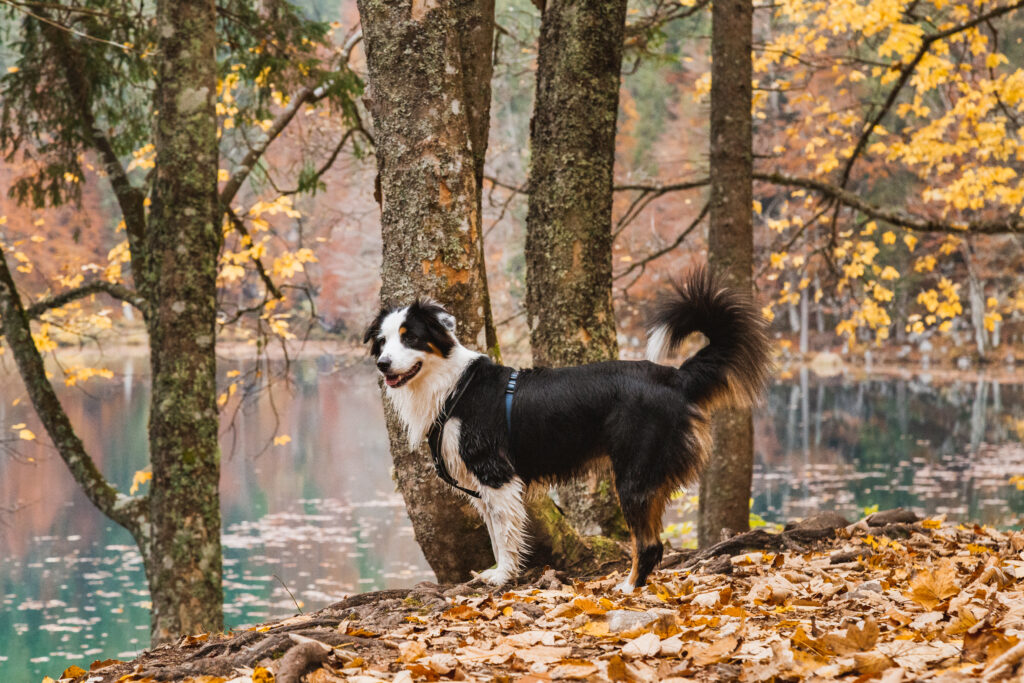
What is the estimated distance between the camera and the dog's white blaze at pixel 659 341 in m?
4.23

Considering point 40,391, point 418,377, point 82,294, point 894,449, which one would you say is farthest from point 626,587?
point 894,449

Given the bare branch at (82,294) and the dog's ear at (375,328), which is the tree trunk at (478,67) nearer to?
the dog's ear at (375,328)

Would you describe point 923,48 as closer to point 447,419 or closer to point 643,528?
point 643,528

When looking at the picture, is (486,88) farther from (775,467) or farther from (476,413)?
(775,467)

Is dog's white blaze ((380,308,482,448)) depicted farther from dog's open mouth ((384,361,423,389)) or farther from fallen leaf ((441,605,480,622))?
fallen leaf ((441,605,480,622))

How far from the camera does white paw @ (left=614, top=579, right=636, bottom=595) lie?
3.91 metres

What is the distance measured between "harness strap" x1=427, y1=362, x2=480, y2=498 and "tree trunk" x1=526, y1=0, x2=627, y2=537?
1.33m

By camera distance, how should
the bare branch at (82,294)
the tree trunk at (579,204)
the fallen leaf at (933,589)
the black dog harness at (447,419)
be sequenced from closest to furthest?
the fallen leaf at (933,589)
the black dog harness at (447,419)
the tree trunk at (579,204)
the bare branch at (82,294)

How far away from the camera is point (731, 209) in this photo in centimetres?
696

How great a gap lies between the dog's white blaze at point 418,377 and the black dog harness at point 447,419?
3cm

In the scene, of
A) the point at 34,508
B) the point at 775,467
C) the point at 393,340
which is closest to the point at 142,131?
the point at 393,340

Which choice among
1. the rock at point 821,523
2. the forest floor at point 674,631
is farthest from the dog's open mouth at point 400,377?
the rock at point 821,523

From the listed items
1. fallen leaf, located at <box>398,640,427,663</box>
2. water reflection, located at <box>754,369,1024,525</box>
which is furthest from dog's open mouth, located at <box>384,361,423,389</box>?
water reflection, located at <box>754,369,1024,525</box>

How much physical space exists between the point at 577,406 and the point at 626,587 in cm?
86
